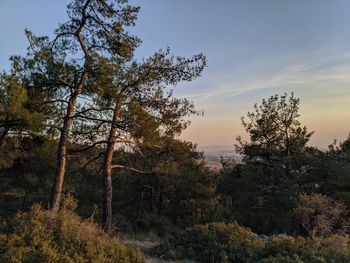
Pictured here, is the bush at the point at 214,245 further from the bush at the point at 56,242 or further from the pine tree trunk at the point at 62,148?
the pine tree trunk at the point at 62,148

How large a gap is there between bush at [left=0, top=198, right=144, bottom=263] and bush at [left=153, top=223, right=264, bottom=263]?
1769 mm

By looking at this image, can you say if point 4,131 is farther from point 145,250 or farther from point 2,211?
point 2,211

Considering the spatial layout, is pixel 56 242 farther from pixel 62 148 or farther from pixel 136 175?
pixel 136 175

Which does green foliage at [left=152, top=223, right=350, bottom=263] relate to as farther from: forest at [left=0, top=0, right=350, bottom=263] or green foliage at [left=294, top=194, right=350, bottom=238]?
green foliage at [left=294, top=194, right=350, bottom=238]

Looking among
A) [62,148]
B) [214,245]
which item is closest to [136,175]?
[62,148]

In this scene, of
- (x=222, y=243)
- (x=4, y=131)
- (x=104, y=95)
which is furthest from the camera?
(x=4, y=131)

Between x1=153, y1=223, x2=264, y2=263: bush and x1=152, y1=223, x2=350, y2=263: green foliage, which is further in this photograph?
x1=153, y1=223, x2=264, y2=263: bush

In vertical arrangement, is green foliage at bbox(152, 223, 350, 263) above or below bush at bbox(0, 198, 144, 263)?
below

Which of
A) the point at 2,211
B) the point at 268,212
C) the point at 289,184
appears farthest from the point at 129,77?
the point at 2,211

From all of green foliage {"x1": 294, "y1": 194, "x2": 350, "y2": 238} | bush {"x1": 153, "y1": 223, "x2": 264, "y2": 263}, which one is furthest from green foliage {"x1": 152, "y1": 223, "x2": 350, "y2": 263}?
green foliage {"x1": 294, "y1": 194, "x2": 350, "y2": 238}

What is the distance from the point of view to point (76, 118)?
1228 cm

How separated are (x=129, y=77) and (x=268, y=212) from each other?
12.9 m

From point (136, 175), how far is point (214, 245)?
14912 millimetres

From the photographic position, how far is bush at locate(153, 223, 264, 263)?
322 inches
